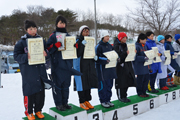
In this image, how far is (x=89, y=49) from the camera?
11.9 ft

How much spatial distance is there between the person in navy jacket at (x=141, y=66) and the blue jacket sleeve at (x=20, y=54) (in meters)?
2.96

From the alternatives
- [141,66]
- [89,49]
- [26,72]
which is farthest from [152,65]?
[26,72]

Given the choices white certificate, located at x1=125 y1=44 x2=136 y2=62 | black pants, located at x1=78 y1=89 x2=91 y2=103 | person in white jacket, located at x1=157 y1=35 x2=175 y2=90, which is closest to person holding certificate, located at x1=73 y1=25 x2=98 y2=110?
black pants, located at x1=78 y1=89 x2=91 y2=103

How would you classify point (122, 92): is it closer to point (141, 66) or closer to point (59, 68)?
point (141, 66)

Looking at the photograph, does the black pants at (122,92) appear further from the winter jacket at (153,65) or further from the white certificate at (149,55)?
the winter jacket at (153,65)

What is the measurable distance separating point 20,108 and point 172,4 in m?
13.8

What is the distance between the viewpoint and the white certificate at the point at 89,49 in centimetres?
Answer: 359

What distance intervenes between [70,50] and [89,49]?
49cm

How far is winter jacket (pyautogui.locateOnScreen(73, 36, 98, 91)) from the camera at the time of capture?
11.8ft

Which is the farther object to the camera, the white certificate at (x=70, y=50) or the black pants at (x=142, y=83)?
the black pants at (x=142, y=83)

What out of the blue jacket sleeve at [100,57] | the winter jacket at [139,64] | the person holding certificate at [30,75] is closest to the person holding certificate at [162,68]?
the winter jacket at [139,64]

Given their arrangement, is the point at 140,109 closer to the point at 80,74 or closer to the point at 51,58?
the point at 80,74

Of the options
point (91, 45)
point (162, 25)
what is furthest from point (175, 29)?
point (91, 45)

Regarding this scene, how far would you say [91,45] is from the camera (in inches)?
145
